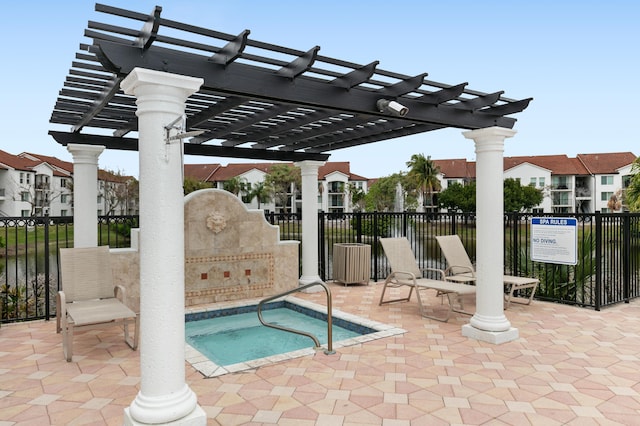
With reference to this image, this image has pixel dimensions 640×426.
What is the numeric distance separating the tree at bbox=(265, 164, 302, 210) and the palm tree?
15456 millimetres

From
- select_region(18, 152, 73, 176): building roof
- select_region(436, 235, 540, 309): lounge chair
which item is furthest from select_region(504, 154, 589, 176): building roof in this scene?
select_region(18, 152, 73, 176): building roof

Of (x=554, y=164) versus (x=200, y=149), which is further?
(x=554, y=164)

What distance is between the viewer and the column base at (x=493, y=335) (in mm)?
5371

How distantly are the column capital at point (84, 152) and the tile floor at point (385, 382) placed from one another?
2620 mm

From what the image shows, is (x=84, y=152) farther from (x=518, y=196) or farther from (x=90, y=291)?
(x=518, y=196)

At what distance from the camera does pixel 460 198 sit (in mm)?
49000

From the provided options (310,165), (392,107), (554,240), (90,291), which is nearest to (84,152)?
(90,291)

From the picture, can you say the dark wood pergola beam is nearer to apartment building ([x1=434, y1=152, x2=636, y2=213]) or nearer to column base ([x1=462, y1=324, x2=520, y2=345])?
column base ([x1=462, y1=324, x2=520, y2=345])

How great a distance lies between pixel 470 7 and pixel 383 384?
792 centimetres

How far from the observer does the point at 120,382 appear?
419 centimetres

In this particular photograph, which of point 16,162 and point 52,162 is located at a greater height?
point 52,162

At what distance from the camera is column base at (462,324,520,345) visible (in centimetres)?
537

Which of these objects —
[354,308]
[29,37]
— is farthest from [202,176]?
[354,308]

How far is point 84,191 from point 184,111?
429cm
